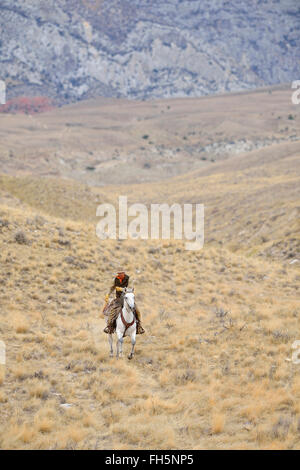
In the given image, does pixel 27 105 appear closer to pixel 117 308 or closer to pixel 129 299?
A: pixel 117 308

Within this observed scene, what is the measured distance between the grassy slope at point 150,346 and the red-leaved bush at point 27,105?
162m

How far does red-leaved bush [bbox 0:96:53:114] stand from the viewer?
551 feet

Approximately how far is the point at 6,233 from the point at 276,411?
14.3 meters

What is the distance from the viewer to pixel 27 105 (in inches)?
6816

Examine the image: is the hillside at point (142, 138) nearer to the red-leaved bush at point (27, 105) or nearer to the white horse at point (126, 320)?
the red-leaved bush at point (27, 105)

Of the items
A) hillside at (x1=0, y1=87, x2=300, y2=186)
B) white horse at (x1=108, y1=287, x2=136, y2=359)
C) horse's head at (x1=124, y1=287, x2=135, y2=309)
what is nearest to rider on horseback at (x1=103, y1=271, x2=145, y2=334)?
white horse at (x1=108, y1=287, x2=136, y2=359)

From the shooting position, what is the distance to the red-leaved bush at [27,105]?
168000 mm

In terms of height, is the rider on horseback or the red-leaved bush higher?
the red-leaved bush

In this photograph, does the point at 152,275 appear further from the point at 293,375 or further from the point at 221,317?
the point at 293,375

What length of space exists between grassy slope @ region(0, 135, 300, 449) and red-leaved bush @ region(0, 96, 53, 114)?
162 m

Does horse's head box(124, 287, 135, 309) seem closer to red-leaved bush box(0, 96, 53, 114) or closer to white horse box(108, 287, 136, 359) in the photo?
white horse box(108, 287, 136, 359)

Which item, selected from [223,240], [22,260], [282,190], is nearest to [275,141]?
[282,190]

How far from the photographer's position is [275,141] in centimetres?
9625

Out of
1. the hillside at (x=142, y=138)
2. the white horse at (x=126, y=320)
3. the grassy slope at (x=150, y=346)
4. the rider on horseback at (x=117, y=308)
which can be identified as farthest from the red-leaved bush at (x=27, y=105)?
the white horse at (x=126, y=320)
